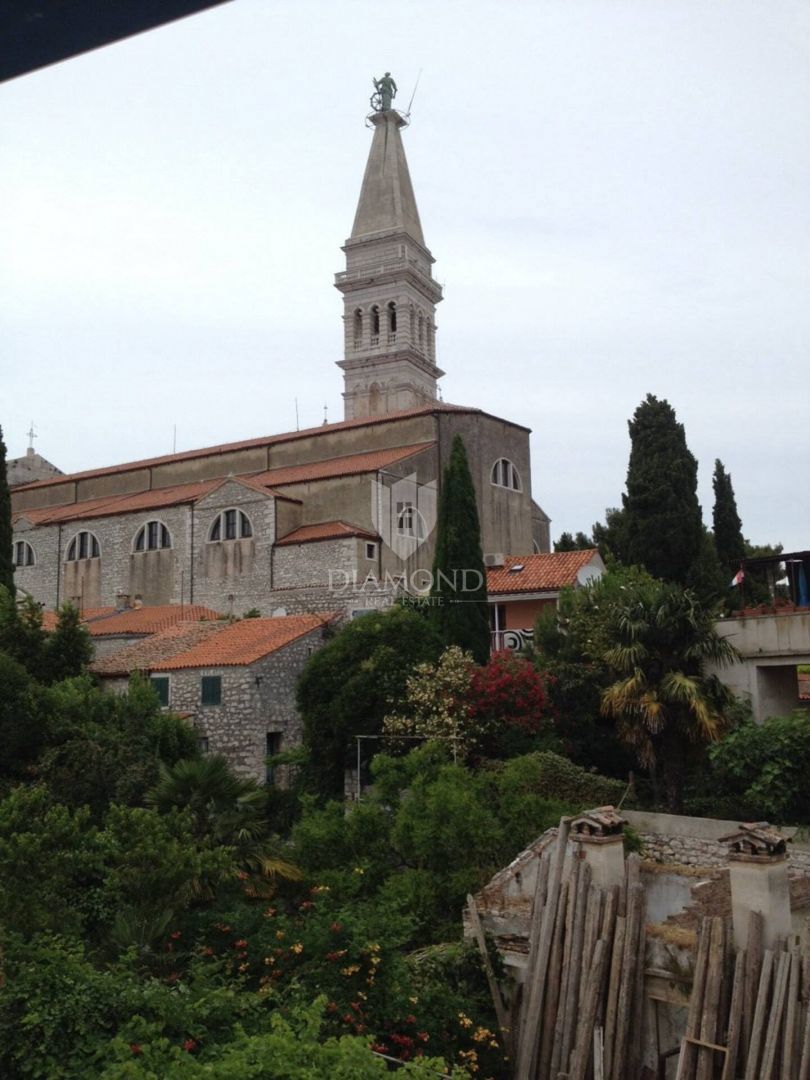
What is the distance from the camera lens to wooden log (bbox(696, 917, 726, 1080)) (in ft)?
36.7

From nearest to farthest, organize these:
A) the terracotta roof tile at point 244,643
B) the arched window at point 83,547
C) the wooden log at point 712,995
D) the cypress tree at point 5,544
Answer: the wooden log at point 712,995 → the terracotta roof tile at point 244,643 → the cypress tree at point 5,544 → the arched window at point 83,547

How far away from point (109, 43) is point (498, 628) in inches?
1140

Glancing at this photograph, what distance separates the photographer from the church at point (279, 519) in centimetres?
3431

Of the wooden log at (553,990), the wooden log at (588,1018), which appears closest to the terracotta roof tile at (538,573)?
the wooden log at (553,990)

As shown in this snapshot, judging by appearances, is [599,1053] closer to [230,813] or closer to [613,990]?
[613,990]

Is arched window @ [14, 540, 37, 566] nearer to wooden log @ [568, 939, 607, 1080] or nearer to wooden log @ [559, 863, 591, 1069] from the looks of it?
wooden log @ [559, 863, 591, 1069]

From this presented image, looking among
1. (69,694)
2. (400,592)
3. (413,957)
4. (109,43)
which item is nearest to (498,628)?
(400,592)

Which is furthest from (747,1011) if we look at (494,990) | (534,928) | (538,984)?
(494,990)

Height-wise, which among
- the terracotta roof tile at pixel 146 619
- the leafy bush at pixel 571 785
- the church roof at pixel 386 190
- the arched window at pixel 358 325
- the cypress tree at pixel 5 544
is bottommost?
the leafy bush at pixel 571 785

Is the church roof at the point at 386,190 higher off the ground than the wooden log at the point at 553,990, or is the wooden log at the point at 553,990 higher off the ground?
the church roof at the point at 386,190

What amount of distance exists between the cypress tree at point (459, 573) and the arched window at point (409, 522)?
7.15m

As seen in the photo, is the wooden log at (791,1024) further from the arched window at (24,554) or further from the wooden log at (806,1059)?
the arched window at (24,554)

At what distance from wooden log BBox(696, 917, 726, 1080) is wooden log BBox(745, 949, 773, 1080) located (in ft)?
1.40

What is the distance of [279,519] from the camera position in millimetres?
35375
